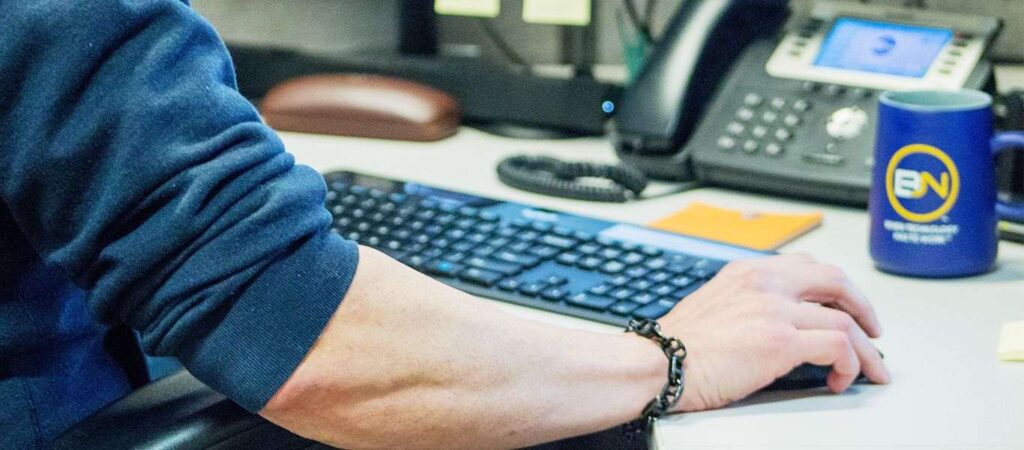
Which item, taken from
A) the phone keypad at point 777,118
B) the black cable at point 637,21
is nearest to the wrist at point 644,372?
the phone keypad at point 777,118

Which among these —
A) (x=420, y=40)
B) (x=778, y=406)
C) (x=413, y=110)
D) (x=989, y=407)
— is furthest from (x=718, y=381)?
(x=420, y=40)

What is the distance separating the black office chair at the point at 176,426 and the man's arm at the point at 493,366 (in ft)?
0.10

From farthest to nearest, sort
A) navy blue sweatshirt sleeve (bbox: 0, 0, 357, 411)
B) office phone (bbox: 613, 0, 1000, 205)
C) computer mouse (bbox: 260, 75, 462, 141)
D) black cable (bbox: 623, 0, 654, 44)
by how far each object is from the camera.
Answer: black cable (bbox: 623, 0, 654, 44) → computer mouse (bbox: 260, 75, 462, 141) → office phone (bbox: 613, 0, 1000, 205) → navy blue sweatshirt sleeve (bbox: 0, 0, 357, 411)

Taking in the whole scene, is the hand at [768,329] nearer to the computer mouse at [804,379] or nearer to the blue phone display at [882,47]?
the computer mouse at [804,379]

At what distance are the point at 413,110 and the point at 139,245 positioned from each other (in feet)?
2.39

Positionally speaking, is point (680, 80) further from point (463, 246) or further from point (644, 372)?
point (644, 372)

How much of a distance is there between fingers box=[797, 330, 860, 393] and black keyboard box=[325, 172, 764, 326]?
0.12 meters

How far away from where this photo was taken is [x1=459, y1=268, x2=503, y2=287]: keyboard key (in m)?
0.93

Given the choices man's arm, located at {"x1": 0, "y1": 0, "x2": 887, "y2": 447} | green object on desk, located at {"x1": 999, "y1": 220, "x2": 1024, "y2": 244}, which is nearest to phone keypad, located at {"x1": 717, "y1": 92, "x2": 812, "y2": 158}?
green object on desk, located at {"x1": 999, "y1": 220, "x2": 1024, "y2": 244}

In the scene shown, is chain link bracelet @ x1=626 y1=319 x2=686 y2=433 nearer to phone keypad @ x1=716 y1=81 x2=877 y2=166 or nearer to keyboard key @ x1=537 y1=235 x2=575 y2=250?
keyboard key @ x1=537 y1=235 x2=575 y2=250

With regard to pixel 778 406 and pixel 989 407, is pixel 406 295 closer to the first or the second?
pixel 778 406

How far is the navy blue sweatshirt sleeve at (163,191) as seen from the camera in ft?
2.15

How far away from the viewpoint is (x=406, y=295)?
2.41 feet

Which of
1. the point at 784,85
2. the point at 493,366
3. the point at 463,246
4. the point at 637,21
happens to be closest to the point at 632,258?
the point at 463,246
